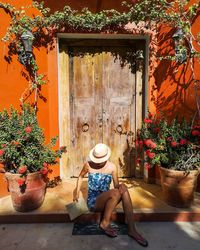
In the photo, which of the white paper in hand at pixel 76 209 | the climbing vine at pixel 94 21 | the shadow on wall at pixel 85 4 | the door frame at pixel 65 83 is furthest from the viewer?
the door frame at pixel 65 83

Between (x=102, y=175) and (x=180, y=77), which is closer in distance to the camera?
(x=102, y=175)

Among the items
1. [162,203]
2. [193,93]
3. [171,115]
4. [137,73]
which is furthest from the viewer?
[137,73]

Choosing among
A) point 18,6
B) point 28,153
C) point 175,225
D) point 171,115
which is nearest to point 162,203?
point 175,225

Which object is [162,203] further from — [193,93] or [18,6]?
[18,6]

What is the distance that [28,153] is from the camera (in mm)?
3107

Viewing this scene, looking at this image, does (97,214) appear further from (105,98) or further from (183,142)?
(105,98)

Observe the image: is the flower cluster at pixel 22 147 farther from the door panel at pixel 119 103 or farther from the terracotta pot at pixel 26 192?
the door panel at pixel 119 103

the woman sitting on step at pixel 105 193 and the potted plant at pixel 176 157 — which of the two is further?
the potted plant at pixel 176 157

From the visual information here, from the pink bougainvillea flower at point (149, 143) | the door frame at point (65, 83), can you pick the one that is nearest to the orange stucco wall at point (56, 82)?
the door frame at point (65, 83)

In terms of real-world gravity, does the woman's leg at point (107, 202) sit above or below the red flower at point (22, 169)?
below

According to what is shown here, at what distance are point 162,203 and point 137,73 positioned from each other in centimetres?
204

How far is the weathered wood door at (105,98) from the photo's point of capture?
13.4ft

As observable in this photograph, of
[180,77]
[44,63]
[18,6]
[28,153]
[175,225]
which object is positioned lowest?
[175,225]

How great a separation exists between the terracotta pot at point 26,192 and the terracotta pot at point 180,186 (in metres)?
1.65
